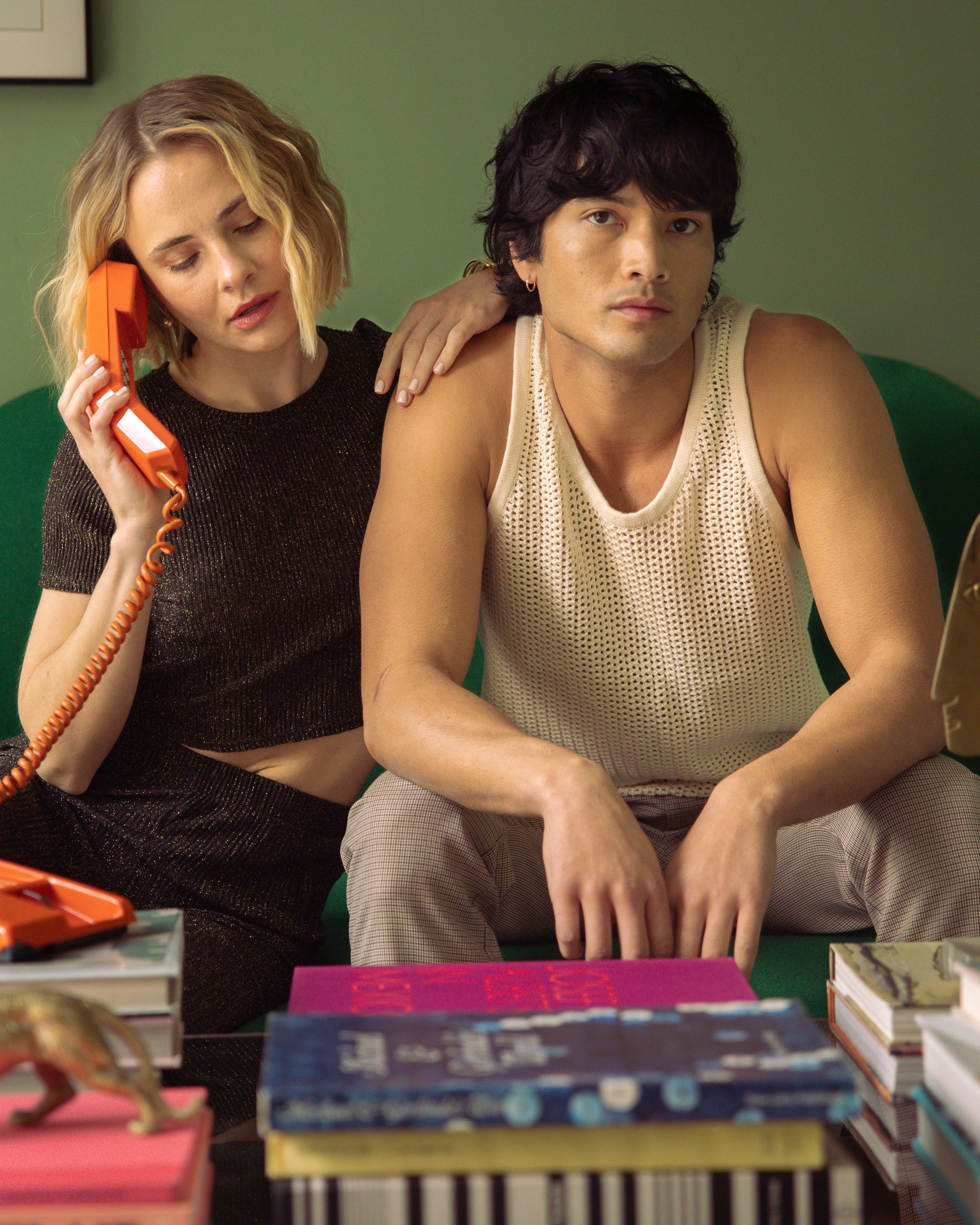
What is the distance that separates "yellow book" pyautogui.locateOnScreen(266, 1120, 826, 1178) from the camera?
2.02 feet

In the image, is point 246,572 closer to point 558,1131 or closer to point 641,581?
point 641,581

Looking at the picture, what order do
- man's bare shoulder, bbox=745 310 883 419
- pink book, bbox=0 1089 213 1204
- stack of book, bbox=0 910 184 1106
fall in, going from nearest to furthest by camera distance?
1. pink book, bbox=0 1089 213 1204
2. stack of book, bbox=0 910 184 1106
3. man's bare shoulder, bbox=745 310 883 419

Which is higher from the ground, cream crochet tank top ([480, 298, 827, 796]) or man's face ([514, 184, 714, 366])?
man's face ([514, 184, 714, 366])

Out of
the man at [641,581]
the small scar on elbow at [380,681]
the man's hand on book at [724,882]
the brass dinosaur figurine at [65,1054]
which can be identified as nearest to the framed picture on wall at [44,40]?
the man at [641,581]

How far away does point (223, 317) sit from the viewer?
1415mm

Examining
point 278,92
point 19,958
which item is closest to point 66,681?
point 19,958

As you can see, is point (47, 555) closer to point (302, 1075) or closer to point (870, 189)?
Answer: point (302, 1075)

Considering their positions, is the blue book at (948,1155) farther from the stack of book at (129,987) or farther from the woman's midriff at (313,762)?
the woman's midriff at (313,762)

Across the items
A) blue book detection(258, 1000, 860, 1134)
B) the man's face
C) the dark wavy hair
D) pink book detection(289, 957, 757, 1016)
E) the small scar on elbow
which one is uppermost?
the dark wavy hair

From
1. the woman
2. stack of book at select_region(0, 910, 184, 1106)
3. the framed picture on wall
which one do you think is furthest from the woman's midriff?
the framed picture on wall

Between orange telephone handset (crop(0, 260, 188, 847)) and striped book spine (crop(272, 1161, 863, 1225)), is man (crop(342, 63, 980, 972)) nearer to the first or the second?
orange telephone handset (crop(0, 260, 188, 847))

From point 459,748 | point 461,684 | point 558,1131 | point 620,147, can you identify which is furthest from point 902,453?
point 558,1131

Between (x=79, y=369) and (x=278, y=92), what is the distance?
93cm

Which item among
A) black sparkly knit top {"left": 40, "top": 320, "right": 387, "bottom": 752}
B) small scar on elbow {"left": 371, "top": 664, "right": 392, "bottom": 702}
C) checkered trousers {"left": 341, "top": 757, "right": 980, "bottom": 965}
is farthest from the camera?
black sparkly knit top {"left": 40, "top": 320, "right": 387, "bottom": 752}
